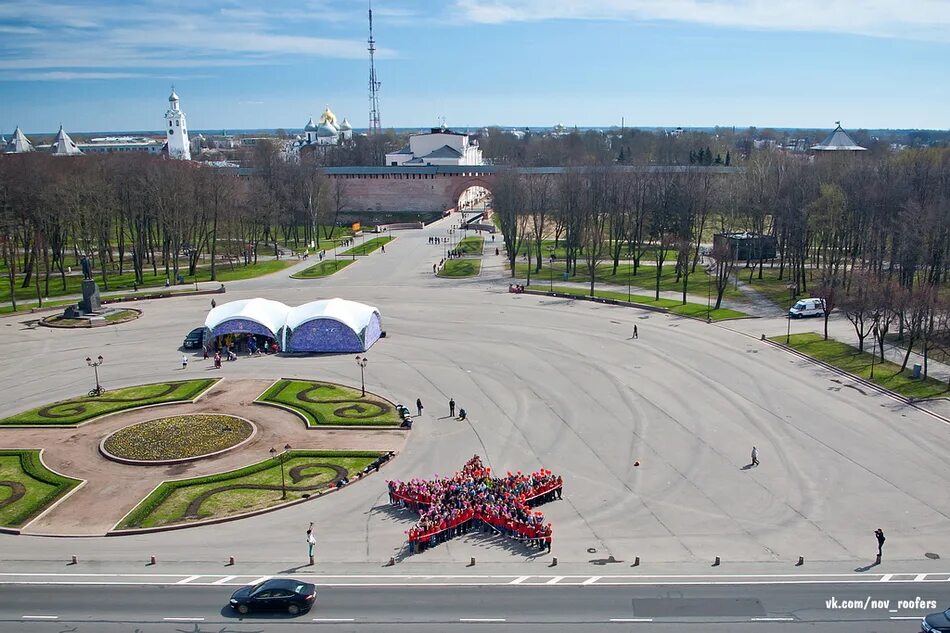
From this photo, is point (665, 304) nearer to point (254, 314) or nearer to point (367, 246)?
point (254, 314)

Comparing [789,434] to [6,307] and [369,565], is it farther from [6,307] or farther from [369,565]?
[6,307]

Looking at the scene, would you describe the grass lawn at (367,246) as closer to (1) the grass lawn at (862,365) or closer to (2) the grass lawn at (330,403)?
(2) the grass lawn at (330,403)

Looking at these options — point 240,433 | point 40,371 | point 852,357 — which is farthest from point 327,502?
point 852,357

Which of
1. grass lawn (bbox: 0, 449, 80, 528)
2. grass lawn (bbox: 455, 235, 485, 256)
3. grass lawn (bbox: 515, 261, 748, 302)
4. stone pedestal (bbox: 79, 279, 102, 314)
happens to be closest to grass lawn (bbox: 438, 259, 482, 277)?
grass lawn (bbox: 515, 261, 748, 302)

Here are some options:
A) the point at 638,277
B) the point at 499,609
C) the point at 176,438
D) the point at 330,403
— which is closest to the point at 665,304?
the point at 638,277

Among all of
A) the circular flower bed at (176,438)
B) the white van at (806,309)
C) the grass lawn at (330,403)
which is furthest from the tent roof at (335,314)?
the white van at (806,309)

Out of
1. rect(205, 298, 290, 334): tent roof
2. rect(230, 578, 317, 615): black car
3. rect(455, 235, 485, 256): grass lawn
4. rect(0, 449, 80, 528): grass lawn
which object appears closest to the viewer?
rect(230, 578, 317, 615): black car

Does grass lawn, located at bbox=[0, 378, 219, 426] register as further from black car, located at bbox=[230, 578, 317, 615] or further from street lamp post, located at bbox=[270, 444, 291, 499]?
black car, located at bbox=[230, 578, 317, 615]
